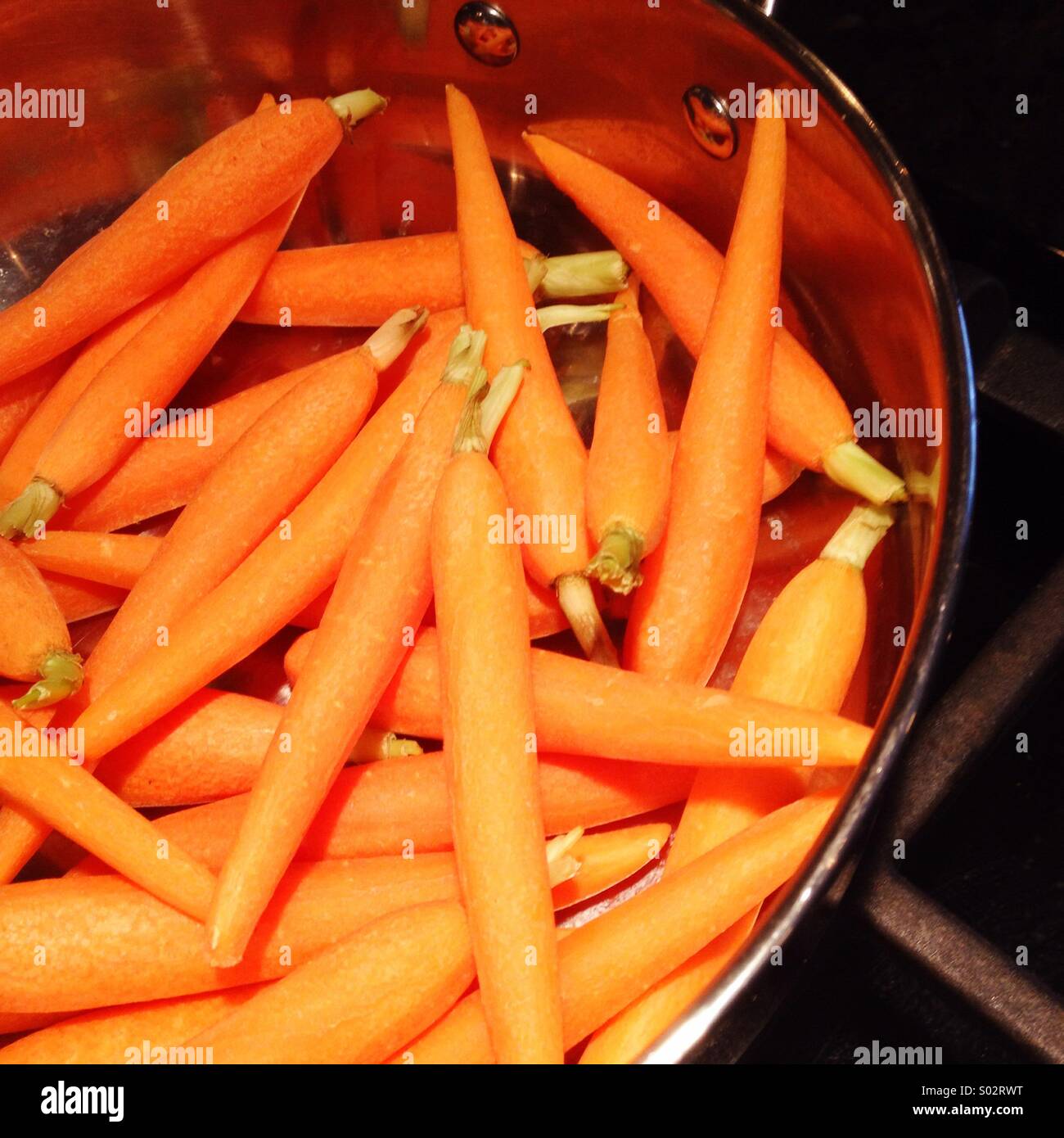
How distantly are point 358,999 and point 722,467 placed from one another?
0.43 m

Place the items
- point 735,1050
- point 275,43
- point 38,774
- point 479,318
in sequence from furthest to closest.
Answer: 1. point 275,43
2. point 479,318
3. point 38,774
4. point 735,1050

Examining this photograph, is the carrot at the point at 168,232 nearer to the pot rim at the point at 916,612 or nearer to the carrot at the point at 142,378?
the carrot at the point at 142,378

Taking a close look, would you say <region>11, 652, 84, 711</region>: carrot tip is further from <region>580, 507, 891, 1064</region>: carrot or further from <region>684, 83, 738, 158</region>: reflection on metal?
<region>684, 83, 738, 158</region>: reflection on metal

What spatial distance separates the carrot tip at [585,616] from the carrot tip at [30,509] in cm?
41

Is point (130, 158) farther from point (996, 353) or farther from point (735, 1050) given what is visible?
point (735, 1050)

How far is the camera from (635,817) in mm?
846

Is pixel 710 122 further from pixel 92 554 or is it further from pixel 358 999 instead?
pixel 358 999

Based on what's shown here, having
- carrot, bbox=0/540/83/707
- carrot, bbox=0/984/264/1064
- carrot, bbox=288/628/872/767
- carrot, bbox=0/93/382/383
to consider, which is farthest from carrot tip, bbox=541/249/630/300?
carrot, bbox=0/984/264/1064

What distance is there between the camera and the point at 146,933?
0.72 meters

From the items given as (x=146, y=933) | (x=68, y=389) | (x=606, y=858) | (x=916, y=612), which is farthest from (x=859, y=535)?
(x=68, y=389)

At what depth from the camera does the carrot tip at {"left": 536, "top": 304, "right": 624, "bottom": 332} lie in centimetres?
95

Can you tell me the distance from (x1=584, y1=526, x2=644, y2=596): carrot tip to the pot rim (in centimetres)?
18

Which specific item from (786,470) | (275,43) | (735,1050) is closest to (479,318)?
(786,470)
